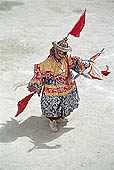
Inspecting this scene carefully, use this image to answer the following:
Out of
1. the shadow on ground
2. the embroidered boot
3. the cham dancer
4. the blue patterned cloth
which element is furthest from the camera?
the embroidered boot

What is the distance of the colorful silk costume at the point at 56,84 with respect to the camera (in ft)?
15.8

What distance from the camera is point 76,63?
500 cm

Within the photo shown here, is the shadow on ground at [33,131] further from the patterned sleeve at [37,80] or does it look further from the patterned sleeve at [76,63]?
the patterned sleeve at [76,63]

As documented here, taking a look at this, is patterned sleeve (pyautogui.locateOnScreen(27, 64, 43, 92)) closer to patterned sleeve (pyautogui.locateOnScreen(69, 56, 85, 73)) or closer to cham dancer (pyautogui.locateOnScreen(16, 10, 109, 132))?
cham dancer (pyautogui.locateOnScreen(16, 10, 109, 132))

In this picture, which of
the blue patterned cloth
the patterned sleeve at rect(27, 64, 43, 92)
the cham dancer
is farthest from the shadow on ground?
the patterned sleeve at rect(27, 64, 43, 92)

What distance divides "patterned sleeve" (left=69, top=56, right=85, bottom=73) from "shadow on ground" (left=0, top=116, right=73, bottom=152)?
1073mm

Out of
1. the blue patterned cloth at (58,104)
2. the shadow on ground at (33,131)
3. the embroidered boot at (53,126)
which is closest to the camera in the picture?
the blue patterned cloth at (58,104)

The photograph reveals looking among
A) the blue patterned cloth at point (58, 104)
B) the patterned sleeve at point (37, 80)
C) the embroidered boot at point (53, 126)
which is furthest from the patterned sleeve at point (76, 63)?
the embroidered boot at point (53, 126)

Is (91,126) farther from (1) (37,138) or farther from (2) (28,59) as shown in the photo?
(2) (28,59)

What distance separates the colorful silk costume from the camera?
4801 mm

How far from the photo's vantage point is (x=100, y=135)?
526 cm

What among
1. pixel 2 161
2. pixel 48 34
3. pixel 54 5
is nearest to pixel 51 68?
pixel 2 161

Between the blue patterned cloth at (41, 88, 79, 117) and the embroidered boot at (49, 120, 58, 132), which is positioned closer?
the blue patterned cloth at (41, 88, 79, 117)

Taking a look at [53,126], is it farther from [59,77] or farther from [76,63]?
[76,63]
